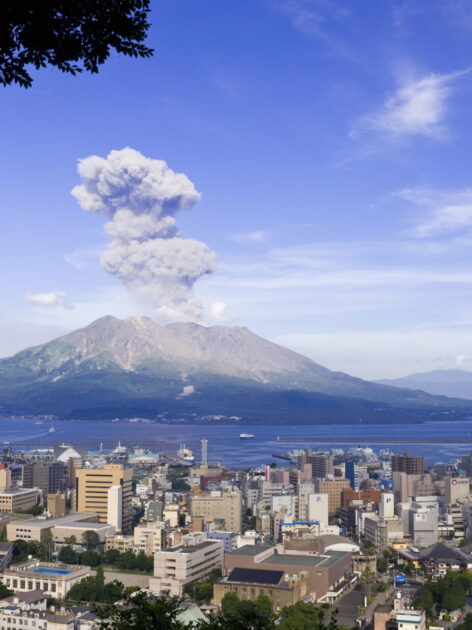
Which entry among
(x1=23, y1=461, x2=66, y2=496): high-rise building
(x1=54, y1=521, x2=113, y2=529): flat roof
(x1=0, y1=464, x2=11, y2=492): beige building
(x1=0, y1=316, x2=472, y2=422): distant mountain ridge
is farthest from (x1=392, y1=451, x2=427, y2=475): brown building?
(x1=0, y1=316, x2=472, y2=422): distant mountain ridge

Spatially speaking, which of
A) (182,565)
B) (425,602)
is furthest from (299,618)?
(182,565)

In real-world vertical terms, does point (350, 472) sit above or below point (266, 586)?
above

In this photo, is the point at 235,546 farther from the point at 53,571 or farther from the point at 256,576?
the point at 53,571

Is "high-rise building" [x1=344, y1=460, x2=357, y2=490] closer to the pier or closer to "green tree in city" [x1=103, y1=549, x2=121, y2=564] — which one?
"green tree in city" [x1=103, y1=549, x2=121, y2=564]

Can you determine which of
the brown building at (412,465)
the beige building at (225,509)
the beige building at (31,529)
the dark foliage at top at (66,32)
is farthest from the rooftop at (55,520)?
the dark foliage at top at (66,32)

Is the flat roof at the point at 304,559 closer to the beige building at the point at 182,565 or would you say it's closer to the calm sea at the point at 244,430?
the beige building at the point at 182,565
